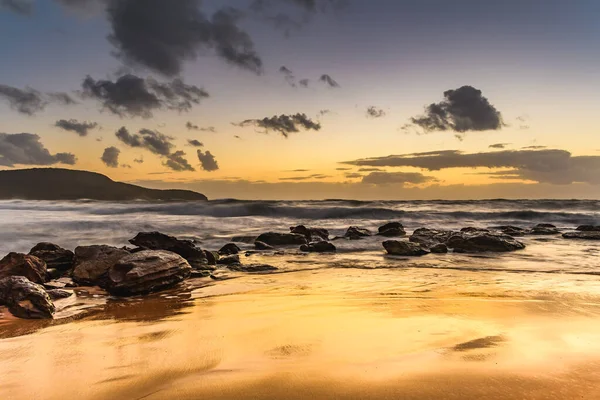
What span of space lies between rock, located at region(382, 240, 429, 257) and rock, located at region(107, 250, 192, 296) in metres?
6.46

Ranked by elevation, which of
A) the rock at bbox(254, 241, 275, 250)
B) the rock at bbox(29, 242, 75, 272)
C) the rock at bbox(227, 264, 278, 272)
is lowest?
the rock at bbox(254, 241, 275, 250)

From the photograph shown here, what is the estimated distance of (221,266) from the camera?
1025 centimetres

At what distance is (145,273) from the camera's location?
7219 millimetres

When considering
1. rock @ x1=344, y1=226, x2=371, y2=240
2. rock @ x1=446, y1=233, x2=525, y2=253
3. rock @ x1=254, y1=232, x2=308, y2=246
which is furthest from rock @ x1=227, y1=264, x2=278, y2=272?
rock @ x1=344, y1=226, x2=371, y2=240

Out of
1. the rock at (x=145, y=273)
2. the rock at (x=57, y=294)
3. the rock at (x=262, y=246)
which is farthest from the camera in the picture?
the rock at (x=262, y=246)

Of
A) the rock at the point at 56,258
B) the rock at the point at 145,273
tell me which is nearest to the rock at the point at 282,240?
the rock at the point at 56,258

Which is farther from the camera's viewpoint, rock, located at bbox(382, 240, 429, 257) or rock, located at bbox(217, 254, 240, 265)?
rock, located at bbox(382, 240, 429, 257)

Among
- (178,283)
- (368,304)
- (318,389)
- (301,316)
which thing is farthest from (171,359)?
(178,283)

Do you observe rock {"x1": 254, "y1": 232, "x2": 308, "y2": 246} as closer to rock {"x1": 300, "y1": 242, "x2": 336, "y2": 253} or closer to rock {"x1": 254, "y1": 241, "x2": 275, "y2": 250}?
rock {"x1": 254, "y1": 241, "x2": 275, "y2": 250}

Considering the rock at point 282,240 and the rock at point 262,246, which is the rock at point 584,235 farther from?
the rock at point 262,246

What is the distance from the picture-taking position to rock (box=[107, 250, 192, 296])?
6.97 meters

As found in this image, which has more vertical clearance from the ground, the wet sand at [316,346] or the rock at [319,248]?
the wet sand at [316,346]

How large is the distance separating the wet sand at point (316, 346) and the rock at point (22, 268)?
1.41 m

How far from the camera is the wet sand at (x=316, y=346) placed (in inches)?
112
